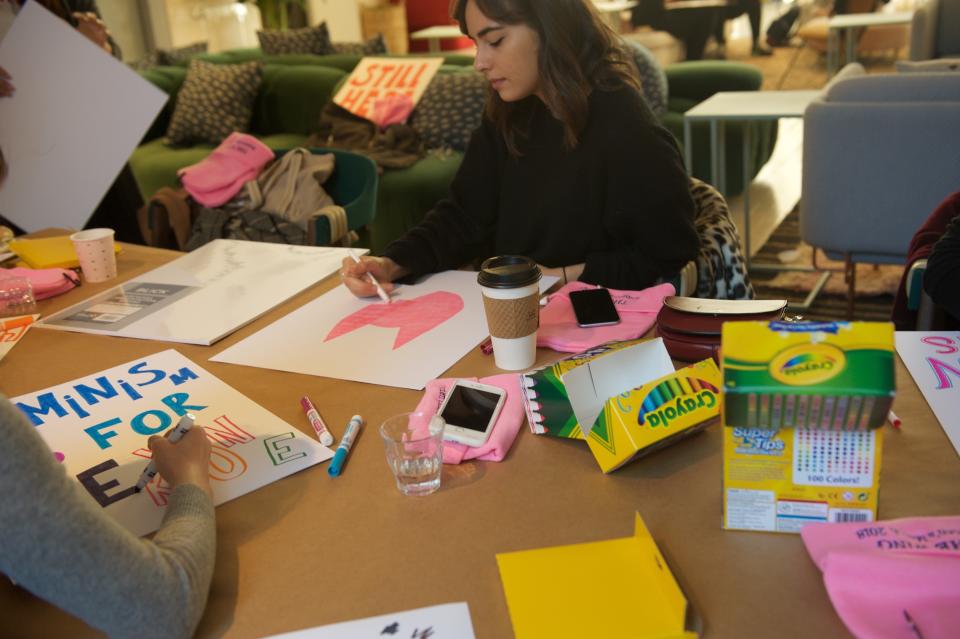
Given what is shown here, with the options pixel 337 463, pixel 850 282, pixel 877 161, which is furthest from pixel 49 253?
pixel 877 161

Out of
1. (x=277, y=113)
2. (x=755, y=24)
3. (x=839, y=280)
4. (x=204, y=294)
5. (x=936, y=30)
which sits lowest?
(x=839, y=280)

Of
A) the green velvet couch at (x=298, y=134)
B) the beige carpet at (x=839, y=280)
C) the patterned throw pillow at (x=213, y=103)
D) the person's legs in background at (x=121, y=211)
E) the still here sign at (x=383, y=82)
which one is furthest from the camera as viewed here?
the patterned throw pillow at (x=213, y=103)

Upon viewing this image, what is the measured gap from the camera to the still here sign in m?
4.70

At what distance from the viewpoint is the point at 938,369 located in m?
1.12

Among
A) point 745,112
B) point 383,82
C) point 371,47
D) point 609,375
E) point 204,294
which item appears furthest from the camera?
point 371,47

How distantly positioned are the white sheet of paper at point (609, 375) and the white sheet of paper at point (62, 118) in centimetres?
137

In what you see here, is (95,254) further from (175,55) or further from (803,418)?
(175,55)

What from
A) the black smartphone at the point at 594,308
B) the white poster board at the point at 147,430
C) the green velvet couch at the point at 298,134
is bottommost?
the green velvet couch at the point at 298,134

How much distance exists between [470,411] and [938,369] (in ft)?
2.02

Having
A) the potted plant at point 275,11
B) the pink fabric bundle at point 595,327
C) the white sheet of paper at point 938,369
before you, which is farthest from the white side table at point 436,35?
the white sheet of paper at point 938,369

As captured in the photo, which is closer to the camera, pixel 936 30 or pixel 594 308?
pixel 594 308

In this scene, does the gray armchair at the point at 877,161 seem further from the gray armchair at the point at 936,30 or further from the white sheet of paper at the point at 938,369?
the gray armchair at the point at 936,30

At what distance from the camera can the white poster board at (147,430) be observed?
100 centimetres

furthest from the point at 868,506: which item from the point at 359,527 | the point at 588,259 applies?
the point at 588,259
